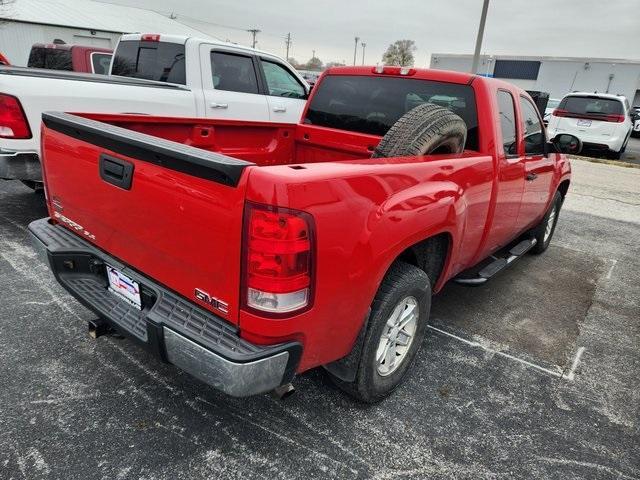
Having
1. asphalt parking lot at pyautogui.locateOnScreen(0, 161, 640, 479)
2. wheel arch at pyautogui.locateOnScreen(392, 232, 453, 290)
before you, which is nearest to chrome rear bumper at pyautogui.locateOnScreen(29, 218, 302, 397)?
asphalt parking lot at pyautogui.locateOnScreen(0, 161, 640, 479)

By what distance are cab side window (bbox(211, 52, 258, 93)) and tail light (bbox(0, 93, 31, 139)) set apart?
101 inches

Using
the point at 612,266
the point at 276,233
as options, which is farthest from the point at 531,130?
the point at 276,233

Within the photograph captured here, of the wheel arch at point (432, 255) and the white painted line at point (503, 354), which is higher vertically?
the wheel arch at point (432, 255)

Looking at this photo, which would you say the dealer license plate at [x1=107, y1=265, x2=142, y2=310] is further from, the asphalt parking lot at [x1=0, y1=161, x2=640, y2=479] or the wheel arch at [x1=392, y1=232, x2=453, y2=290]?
the wheel arch at [x1=392, y1=232, x2=453, y2=290]

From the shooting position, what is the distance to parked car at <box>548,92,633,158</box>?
41.2 ft

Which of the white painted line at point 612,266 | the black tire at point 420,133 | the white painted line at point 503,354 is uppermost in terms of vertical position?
the black tire at point 420,133

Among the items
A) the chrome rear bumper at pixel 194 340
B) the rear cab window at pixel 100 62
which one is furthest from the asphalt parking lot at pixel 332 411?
the rear cab window at pixel 100 62

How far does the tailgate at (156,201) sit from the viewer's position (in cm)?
171

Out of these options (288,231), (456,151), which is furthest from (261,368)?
(456,151)

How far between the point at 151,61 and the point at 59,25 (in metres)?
28.5

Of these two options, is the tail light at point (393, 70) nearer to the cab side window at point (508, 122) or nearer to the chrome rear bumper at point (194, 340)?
the cab side window at point (508, 122)

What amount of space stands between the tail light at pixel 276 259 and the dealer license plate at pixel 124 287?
2.31 feet

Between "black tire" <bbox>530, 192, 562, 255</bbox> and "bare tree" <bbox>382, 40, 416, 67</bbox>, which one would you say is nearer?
"black tire" <bbox>530, 192, 562, 255</bbox>

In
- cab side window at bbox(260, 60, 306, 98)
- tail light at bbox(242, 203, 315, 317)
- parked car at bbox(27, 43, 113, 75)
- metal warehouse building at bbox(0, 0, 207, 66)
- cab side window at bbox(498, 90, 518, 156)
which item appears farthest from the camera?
metal warehouse building at bbox(0, 0, 207, 66)
